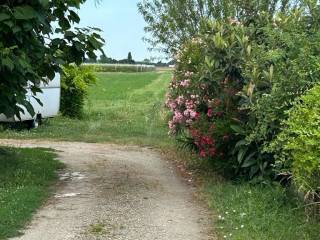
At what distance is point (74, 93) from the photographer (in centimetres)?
2436

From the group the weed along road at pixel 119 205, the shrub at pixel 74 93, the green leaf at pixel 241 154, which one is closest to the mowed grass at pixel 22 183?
the weed along road at pixel 119 205

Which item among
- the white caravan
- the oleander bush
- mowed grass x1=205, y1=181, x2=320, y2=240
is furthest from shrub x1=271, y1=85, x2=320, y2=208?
the white caravan

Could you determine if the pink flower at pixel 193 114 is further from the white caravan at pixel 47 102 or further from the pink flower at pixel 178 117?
the white caravan at pixel 47 102

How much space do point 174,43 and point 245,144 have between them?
10262 millimetres

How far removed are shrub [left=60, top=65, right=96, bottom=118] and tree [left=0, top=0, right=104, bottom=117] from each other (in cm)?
1274

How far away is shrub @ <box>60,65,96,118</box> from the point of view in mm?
24156

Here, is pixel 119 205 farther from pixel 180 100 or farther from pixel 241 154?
pixel 180 100

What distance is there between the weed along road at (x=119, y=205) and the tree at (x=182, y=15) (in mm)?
6294

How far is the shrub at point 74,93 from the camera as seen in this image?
2416cm

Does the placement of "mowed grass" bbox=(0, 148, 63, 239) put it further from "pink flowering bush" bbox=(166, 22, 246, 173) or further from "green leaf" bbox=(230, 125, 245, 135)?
"green leaf" bbox=(230, 125, 245, 135)

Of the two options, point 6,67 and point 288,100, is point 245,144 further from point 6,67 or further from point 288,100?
point 6,67

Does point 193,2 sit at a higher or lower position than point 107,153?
higher

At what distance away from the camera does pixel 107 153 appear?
14133 millimetres

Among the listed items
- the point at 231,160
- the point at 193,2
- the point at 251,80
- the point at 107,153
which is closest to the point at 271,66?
the point at 251,80
